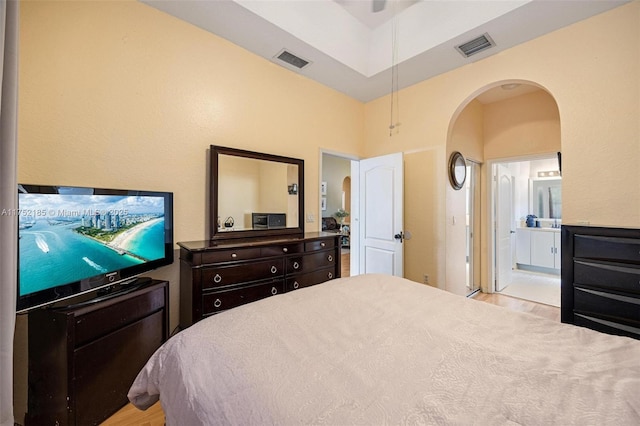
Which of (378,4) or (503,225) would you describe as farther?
(503,225)

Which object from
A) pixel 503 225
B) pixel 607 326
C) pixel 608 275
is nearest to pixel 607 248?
pixel 608 275

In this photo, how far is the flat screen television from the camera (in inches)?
52.5

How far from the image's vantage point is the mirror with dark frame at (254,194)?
2582mm

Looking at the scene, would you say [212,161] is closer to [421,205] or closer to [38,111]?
[38,111]

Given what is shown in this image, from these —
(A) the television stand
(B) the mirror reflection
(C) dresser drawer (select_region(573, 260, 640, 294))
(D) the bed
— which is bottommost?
(A) the television stand

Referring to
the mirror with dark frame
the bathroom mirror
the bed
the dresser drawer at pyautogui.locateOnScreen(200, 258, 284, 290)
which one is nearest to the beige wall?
the bed

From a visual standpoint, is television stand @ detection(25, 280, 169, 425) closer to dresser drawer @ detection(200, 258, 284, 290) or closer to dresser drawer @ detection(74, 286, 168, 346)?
dresser drawer @ detection(74, 286, 168, 346)

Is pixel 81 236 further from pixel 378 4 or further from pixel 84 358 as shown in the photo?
pixel 378 4

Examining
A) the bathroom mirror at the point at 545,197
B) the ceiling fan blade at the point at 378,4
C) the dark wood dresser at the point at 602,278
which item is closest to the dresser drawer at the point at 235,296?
the dark wood dresser at the point at 602,278

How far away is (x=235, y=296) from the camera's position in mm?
2219

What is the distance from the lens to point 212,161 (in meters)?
2.52

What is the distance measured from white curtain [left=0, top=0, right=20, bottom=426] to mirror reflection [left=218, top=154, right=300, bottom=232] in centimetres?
159

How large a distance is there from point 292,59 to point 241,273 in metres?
2.38

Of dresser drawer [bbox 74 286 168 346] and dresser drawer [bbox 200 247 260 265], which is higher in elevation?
dresser drawer [bbox 200 247 260 265]
